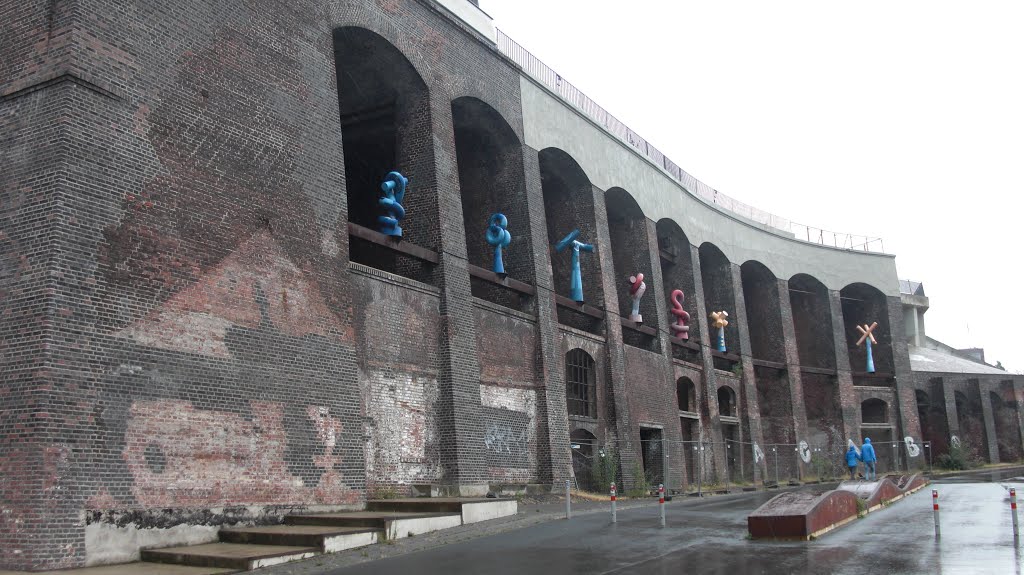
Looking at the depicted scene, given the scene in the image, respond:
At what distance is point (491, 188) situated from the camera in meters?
26.6

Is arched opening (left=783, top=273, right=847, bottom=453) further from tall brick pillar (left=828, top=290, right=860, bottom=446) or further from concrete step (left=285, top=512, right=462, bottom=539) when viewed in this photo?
concrete step (left=285, top=512, right=462, bottom=539)

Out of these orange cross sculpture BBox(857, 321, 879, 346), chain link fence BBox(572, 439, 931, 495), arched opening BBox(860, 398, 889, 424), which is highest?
orange cross sculpture BBox(857, 321, 879, 346)

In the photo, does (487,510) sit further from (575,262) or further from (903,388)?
(903,388)

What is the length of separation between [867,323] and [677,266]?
18996 mm

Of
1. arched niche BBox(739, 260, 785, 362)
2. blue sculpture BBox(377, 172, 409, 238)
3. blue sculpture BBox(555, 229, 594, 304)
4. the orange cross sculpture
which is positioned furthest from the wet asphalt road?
the orange cross sculpture

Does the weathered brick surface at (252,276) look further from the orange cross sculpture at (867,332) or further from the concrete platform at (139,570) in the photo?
the orange cross sculpture at (867,332)

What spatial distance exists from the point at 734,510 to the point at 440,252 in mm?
9148

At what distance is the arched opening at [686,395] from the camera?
36969 mm

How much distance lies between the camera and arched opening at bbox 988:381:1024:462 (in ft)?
177

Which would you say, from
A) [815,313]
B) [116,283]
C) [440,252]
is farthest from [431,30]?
[815,313]

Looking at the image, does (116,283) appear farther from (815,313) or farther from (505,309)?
(815,313)

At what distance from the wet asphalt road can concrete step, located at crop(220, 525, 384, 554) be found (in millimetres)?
1066

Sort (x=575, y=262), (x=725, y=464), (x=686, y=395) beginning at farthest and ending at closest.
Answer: (x=686, y=395)
(x=725, y=464)
(x=575, y=262)

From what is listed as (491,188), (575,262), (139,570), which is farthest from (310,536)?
(575,262)
